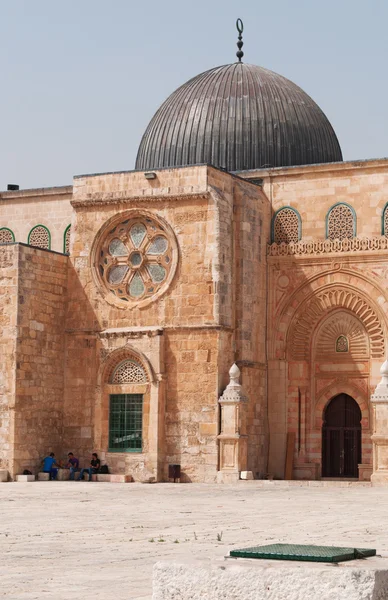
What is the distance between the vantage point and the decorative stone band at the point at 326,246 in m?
23.5

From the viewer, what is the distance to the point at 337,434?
2402 cm

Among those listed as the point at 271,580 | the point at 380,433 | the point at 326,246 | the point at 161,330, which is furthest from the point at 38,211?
the point at 271,580

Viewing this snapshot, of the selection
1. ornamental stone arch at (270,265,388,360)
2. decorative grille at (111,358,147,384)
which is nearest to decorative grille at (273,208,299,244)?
ornamental stone arch at (270,265,388,360)

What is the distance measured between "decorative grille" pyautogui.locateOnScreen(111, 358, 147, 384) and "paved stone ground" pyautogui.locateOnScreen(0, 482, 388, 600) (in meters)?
3.79

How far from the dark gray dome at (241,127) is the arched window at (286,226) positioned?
180cm

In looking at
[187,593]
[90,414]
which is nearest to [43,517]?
[187,593]

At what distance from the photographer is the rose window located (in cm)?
2373

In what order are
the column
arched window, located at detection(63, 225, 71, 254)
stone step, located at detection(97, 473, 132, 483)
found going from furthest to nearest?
1. arched window, located at detection(63, 225, 71, 254)
2. stone step, located at detection(97, 473, 132, 483)
3. the column

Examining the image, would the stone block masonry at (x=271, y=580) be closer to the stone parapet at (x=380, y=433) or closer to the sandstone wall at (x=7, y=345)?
the stone parapet at (x=380, y=433)

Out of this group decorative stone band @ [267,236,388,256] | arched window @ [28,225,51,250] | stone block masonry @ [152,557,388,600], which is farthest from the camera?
arched window @ [28,225,51,250]

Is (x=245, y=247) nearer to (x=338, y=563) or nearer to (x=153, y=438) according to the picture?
(x=153, y=438)

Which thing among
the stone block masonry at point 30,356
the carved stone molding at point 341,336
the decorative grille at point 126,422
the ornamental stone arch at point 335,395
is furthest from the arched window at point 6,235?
the ornamental stone arch at point 335,395

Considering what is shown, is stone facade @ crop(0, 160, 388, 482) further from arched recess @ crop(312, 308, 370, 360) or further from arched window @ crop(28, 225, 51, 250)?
arched window @ crop(28, 225, 51, 250)

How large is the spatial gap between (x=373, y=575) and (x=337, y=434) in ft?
63.2
